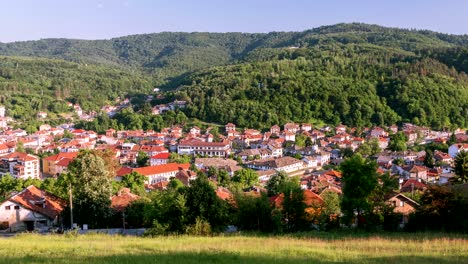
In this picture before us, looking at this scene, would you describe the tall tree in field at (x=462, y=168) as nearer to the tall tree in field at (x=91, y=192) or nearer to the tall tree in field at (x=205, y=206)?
the tall tree in field at (x=205, y=206)

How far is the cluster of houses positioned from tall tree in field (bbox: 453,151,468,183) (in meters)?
6.24

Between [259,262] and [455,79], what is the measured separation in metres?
87.4

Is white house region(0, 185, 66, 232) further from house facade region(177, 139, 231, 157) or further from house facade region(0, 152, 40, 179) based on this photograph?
house facade region(177, 139, 231, 157)

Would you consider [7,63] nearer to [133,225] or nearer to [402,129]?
[402,129]

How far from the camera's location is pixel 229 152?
54875 millimetres

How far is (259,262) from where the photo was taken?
866cm

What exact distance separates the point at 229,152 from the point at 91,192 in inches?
1461

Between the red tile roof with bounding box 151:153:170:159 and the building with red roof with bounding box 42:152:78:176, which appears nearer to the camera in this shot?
the building with red roof with bounding box 42:152:78:176

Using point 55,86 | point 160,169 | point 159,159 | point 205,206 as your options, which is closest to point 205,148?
A: point 159,159

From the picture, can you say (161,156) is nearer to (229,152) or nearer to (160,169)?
(160,169)

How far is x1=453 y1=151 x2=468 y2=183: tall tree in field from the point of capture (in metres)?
22.2

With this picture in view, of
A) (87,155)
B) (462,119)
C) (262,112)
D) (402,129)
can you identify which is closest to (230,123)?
(262,112)

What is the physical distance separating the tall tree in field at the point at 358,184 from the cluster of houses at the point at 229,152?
1033 centimetres

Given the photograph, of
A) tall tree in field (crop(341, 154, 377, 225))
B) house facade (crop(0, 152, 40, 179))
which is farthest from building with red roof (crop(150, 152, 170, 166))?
tall tree in field (crop(341, 154, 377, 225))
